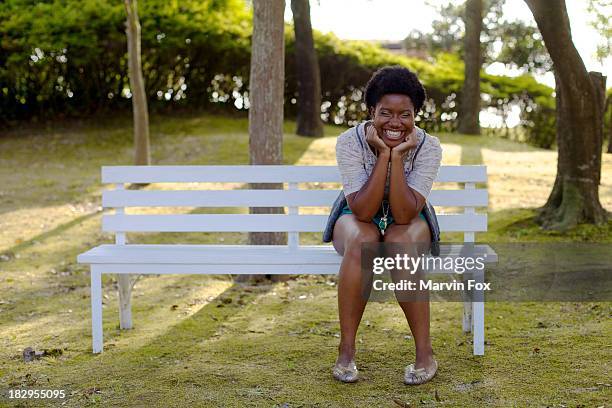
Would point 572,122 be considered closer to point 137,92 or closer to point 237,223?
point 237,223

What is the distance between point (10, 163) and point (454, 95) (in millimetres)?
9136

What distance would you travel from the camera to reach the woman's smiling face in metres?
4.13

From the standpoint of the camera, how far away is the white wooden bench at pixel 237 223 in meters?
4.57

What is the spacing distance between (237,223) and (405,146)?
133cm

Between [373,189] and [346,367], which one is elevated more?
[373,189]

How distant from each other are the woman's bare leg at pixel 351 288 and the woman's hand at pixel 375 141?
393 mm

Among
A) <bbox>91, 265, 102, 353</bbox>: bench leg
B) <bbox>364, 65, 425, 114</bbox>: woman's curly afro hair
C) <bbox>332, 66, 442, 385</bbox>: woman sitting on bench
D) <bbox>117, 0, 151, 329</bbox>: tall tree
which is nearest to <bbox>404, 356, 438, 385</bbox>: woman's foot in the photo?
<bbox>332, 66, 442, 385</bbox>: woman sitting on bench

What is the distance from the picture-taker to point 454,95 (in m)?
17.4

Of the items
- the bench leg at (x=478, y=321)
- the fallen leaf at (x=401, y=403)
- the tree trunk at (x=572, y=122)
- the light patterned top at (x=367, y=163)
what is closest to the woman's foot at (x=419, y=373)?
the fallen leaf at (x=401, y=403)

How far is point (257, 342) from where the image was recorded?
491cm

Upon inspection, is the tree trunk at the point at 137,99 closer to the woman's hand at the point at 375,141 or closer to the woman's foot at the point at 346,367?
the woman's hand at the point at 375,141

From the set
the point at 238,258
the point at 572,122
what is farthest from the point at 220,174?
the point at 572,122

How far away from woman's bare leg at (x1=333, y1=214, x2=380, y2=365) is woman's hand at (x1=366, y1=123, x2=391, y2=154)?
1.29 ft

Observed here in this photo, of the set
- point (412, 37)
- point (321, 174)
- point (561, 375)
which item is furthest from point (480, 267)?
point (412, 37)
